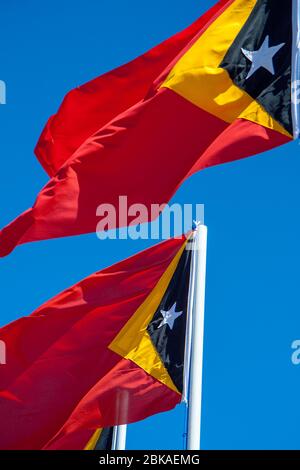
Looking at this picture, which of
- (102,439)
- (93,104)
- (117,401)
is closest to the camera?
(117,401)

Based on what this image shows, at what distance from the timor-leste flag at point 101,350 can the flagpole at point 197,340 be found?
0.87ft

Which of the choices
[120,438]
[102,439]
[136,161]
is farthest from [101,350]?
[136,161]

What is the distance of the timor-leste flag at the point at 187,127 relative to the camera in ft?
31.0

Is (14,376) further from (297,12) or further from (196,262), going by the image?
(297,12)

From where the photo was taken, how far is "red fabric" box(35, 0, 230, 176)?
12.1 m

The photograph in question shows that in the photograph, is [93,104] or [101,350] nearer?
[93,104]

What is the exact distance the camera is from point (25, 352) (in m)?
12.5

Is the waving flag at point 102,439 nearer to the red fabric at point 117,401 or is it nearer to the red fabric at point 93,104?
the red fabric at point 117,401

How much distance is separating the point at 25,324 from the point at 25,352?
0.36 m

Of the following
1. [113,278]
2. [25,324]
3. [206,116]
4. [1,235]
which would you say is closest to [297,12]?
[206,116]

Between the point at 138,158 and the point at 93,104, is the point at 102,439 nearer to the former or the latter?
the point at 93,104

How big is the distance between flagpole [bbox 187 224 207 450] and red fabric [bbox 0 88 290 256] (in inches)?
94.7

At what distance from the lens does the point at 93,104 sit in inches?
480

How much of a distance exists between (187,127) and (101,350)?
379 cm
